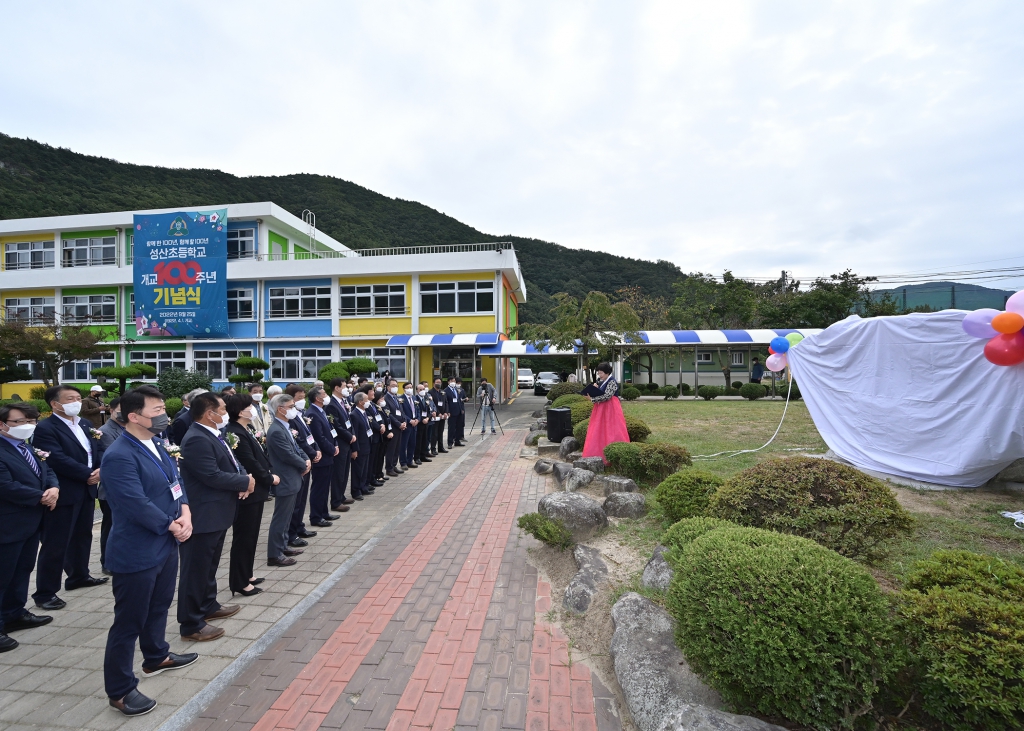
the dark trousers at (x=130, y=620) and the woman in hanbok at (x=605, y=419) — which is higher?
the woman in hanbok at (x=605, y=419)

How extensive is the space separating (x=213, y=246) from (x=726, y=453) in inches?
1104

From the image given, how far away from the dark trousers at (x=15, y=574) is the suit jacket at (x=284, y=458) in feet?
5.96

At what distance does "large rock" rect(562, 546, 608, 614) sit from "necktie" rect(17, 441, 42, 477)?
4344mm

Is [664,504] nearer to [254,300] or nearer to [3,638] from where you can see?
[3,638]

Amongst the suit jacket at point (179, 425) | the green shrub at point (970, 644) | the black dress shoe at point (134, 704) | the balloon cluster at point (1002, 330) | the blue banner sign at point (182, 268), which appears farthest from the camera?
the blue banner sign at point (182, 268)

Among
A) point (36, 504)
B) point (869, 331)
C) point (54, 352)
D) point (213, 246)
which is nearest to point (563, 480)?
point (869, 331)

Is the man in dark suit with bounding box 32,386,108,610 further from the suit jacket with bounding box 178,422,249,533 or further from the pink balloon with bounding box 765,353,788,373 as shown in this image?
the pink balloon with bounding box 765,353,788,373

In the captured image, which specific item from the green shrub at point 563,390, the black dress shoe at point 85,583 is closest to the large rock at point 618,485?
the black dress shoe at point 85,583

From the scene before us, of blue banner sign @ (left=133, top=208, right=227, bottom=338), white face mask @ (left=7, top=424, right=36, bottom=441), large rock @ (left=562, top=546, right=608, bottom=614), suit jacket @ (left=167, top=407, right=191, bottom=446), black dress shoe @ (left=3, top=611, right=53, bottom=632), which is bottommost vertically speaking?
black dress shoe @ (left=3, top=611, right=53, bottom=632)

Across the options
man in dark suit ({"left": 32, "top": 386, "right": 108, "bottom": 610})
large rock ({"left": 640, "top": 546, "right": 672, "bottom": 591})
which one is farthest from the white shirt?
large rock ({"left": 640, "top": 546, "right": 672, "bottom": 591})

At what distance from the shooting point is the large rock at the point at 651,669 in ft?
8.77

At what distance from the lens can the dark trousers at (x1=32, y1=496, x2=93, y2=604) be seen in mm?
4289

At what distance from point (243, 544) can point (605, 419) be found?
561 centimetres

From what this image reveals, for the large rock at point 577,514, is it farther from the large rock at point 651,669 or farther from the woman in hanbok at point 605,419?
the woman in hanbok at point 605,419
